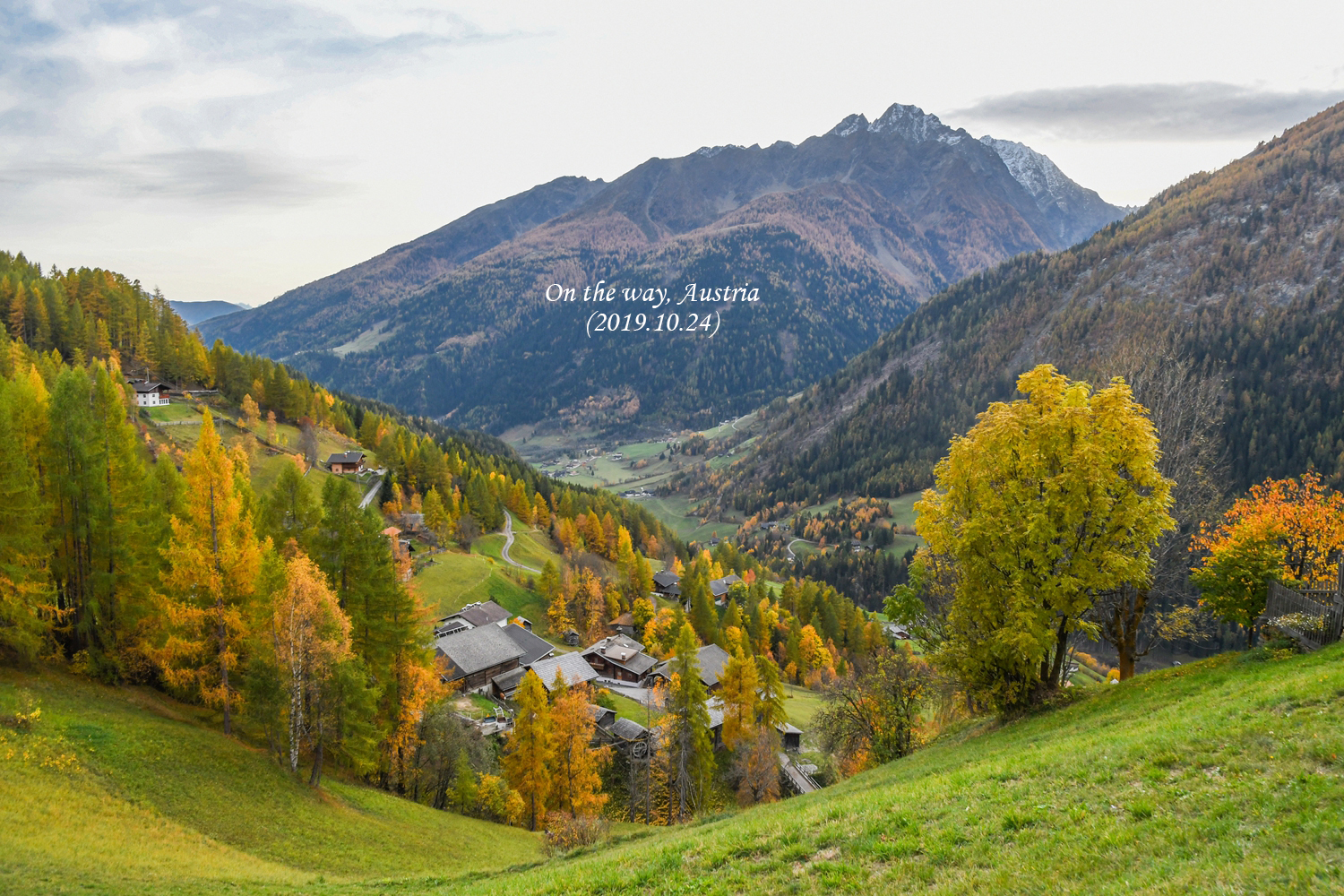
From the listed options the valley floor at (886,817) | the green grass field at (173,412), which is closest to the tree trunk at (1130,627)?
the valley floor at (886,817)

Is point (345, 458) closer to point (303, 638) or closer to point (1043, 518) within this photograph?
point (303, 638)

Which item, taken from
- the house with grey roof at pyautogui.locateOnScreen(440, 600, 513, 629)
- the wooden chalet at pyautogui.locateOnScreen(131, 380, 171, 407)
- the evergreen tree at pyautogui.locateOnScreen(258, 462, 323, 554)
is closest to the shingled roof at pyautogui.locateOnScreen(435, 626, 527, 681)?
the house with grey roof at pyautogui.locateOnScreen(440, 600, 513, 629)

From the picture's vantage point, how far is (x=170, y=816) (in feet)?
83.5

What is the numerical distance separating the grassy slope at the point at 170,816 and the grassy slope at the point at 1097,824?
31.3ft

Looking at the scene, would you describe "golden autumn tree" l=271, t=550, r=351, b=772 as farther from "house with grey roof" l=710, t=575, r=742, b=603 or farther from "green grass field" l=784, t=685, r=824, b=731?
"house with grey roof" l=710, t=575, r=742, b=603

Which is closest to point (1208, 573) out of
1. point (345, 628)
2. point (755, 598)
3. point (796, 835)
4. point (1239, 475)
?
point (796, 835)

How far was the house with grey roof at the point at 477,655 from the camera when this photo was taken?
69062mm

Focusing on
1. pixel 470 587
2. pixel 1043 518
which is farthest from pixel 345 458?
pixel 1043 518

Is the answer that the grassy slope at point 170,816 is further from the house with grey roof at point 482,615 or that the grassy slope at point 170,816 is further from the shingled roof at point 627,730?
the house with grey roof at point 482,615

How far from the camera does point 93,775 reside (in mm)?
25500

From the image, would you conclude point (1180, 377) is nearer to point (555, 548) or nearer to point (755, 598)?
point (755, 598)

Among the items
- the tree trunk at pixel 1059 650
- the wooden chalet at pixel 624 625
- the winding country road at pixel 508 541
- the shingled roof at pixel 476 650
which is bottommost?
the wooden chalet at pixel 624 625

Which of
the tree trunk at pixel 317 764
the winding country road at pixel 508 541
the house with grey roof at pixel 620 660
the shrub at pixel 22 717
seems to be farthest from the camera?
the winding country road at pixel 508 541

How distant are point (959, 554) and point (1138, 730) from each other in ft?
29.6
